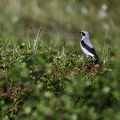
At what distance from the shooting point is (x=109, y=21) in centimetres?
1496

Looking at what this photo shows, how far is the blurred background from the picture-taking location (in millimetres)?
14000

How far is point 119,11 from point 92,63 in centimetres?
861

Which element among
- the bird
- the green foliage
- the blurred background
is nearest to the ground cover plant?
the green foliage

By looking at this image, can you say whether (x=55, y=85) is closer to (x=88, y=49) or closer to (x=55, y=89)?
→ (x=55, y=89)

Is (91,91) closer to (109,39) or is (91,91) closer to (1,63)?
(1,63)

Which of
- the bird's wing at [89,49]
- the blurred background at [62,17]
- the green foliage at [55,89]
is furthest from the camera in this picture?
the blurred background at [62,17]

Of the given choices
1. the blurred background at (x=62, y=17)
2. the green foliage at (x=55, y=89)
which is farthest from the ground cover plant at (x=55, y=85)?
the blurred background at (x=62, y=17)

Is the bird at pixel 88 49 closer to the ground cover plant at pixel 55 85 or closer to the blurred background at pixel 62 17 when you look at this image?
the ground cover plant at pixel 55 85

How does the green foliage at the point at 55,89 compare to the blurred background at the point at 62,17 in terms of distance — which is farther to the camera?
the blurred background at the point at 62,17

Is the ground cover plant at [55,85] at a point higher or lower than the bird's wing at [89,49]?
lower

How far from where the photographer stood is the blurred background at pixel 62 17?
1400cm

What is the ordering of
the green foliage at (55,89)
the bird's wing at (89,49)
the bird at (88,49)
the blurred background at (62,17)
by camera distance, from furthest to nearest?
the blurred background at (62,17) → the bird's wing at (89,49) → the bird at (88,49) → the green foliage at (55,89)

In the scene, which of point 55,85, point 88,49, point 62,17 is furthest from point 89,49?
point 62,17

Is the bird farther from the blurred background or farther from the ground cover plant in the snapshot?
the blurred background
